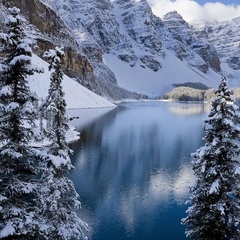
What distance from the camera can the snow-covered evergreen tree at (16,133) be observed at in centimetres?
1270

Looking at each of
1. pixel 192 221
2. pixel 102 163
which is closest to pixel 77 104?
pixel 102 163

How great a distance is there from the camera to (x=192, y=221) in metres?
18.8

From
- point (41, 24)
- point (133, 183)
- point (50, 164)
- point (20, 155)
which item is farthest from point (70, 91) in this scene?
point (20, 155)

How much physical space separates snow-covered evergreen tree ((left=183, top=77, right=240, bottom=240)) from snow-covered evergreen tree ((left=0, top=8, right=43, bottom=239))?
9.03m

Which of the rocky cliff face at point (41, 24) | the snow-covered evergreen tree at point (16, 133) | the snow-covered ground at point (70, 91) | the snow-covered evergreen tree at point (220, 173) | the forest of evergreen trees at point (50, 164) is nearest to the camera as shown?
the snow-covered evergreen tree at point (16, 133)

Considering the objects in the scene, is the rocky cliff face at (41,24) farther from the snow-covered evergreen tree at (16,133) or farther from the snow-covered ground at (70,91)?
the snow-covered evergreen tree at (16,133)

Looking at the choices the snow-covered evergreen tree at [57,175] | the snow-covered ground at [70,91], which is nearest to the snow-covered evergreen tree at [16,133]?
the snow-covered evergreen tree at [57,175]

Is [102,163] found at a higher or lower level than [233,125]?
lower

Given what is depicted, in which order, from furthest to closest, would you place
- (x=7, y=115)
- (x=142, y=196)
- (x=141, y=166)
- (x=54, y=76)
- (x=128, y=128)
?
(x=128, y=128) < (x=141, y=166) < (x=142, y=196) < (x=54, y=76) < (x=7, y=115)

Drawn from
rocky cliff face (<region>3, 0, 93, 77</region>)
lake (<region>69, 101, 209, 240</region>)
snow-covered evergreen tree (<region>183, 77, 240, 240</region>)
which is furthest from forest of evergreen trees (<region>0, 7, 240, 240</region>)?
rocky cliff face (<region>3, 0, 93, 77</region>)

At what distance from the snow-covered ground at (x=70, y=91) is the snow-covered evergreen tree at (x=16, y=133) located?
104220 mm

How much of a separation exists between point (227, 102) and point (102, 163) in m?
34.9

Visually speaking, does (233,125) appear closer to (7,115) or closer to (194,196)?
(194,196)

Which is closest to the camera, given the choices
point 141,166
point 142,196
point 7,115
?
point 7,115
